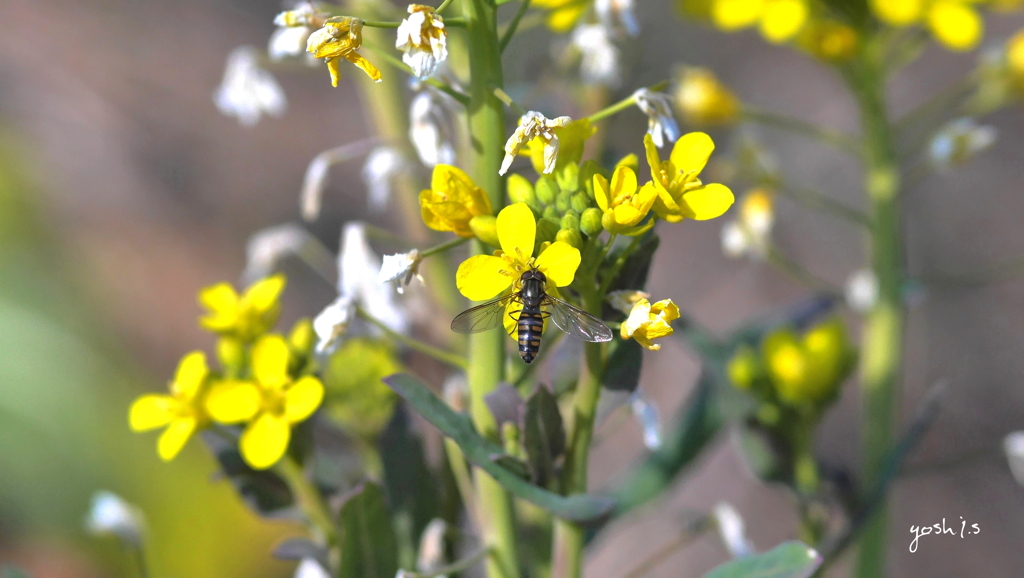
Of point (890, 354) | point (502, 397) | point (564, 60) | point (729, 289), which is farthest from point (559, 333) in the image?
point (729, 289)

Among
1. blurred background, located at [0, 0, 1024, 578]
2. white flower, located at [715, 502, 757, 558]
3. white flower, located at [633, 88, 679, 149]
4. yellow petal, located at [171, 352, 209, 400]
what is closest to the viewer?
white flower, located at [633, 88, 679, 149]

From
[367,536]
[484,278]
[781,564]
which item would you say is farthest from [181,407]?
[781,564]

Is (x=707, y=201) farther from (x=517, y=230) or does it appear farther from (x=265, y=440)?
(x=265, y=440)

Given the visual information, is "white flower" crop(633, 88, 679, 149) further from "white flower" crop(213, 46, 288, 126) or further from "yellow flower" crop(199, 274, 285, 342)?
"white flower" crop(213, 46, 288, 126)

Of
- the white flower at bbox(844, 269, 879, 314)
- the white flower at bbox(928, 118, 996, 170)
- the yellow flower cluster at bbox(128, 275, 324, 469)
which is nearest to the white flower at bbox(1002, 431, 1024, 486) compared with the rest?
the white flower at bbox(844, 269, 879, 314)

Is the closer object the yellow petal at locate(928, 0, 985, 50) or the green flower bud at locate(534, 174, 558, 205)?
the green flower bud at locate(534, 174, 558, 205)

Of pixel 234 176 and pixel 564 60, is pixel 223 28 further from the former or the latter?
pixel 564 60

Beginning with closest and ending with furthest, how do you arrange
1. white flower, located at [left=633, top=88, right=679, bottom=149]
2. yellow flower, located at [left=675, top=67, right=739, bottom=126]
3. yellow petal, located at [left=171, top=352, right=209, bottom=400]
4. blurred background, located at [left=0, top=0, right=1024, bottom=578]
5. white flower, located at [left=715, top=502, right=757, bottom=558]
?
1. white flower, located at [left=633, top=88, right=679, bottom=149]
2. yellow petal, located at [left=171, top=352, right=209, bottom=400]
3. white flower, located at [left=715, top=502, right=757, bottom=558]
4. yellow flower, located at [left=675, top=67, right=739, bottom=126]
5. blurred background, located at [left=0, top=0, right=1024, bottom=578]
